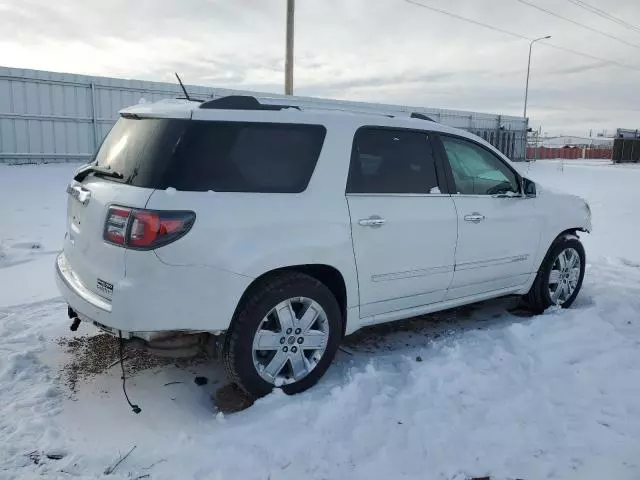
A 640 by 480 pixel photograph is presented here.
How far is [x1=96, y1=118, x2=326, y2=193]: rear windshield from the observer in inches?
123

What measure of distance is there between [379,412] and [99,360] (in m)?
2.08

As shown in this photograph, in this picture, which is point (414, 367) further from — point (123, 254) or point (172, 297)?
point (123, 254)

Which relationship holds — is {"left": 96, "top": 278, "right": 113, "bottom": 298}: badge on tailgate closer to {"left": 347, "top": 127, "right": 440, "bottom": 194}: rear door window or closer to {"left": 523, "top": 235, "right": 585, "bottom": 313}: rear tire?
{"left": 347, "top": 127, "right": 440, "bottom": 194}: rear door window

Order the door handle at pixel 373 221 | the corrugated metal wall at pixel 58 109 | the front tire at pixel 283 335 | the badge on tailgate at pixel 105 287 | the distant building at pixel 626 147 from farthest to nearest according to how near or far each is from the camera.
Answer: the distant building at pixel 626 147, the corrugated metal wall at pixel 58 109, the door handle at pixel 373 221, the front tire at pixel 283 335, the badge on tailgate at pixel 105 287

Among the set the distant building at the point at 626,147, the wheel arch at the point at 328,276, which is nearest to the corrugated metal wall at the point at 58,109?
the wheel arch at the point at 328,276

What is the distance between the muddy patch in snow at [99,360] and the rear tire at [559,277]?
3.11 meters

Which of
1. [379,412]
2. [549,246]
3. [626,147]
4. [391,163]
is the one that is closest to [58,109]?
[391,163]

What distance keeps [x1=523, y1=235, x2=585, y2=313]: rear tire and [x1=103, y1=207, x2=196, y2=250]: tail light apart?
3.54m

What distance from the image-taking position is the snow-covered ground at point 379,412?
2797mm

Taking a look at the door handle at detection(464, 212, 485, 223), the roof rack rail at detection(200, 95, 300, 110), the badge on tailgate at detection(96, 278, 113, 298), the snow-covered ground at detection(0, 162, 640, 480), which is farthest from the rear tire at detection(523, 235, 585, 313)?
the badge on tailgate at detection(96, 278, 113, 298)

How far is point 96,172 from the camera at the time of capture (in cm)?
353

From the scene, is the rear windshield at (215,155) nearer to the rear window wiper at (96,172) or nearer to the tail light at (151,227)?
the rear window wiper at (96,172)

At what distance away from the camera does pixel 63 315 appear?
4711mm

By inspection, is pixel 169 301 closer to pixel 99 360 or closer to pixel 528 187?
pixel 99 360
